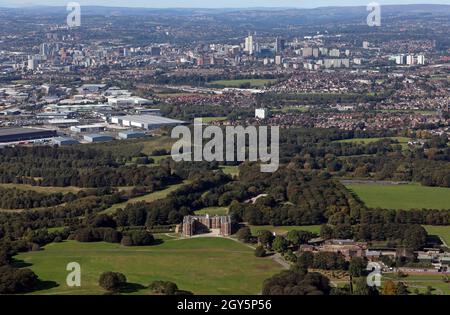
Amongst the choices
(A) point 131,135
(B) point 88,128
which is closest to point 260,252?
(A) point 131,135

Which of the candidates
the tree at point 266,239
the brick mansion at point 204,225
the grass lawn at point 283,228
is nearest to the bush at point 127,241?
the brick mansion at point 204,225

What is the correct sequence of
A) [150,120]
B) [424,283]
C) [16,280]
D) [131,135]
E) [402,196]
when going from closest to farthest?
[16,280], [424,283], [402,196], [131,135], [150,120]

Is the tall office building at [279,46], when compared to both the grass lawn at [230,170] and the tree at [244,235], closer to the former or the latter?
the grass lawn at [230,170]

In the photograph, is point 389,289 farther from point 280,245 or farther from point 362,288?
point 280,245

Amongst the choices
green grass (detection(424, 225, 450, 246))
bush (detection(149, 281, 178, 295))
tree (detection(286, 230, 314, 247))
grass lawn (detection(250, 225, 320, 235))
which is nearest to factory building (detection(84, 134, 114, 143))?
grass lawn (detection(250, 225, 320, 235))

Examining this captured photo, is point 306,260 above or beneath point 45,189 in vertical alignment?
above

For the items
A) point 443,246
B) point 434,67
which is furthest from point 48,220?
point 434,67
